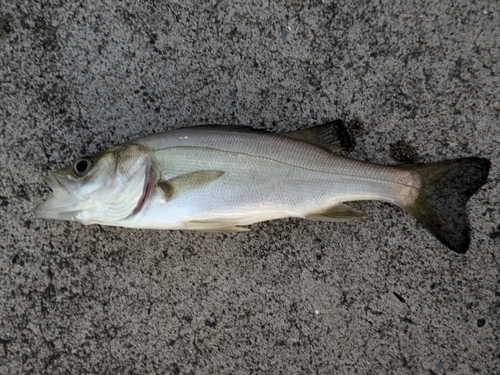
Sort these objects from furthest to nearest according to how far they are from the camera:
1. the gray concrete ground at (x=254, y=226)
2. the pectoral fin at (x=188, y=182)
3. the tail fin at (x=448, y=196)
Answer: the gray concrete ground at (x=254, y=226), the tail fin at (x=448, y=196), the pectoral fin at (x=188, y=182)

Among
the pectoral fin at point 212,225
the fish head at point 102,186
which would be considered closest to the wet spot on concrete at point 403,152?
the pectoral fin at point 212,225

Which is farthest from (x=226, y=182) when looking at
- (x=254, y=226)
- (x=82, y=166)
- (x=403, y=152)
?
(x=403, y=152)

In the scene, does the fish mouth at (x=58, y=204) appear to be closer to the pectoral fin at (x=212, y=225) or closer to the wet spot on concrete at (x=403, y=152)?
the pectoral fin at (x=212, y=225)

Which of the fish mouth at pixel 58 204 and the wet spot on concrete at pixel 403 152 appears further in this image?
the wet spot on concrete at pixel 403 152

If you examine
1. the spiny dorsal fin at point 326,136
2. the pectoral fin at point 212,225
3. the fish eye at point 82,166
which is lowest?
the pectoral fin at point 212,225

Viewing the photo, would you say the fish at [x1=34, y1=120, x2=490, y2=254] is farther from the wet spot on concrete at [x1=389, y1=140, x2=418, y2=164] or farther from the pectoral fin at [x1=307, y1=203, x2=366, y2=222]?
the wet spot on concrete at [x1=389, y1=140, x2=418, y2=164]

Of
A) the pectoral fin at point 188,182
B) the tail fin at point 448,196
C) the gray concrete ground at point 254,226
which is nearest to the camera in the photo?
the pectoral fin at point 188,182

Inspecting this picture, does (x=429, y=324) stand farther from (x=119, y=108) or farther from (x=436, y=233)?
(x=119, y=108)

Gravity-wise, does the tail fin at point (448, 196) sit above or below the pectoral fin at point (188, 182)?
below
